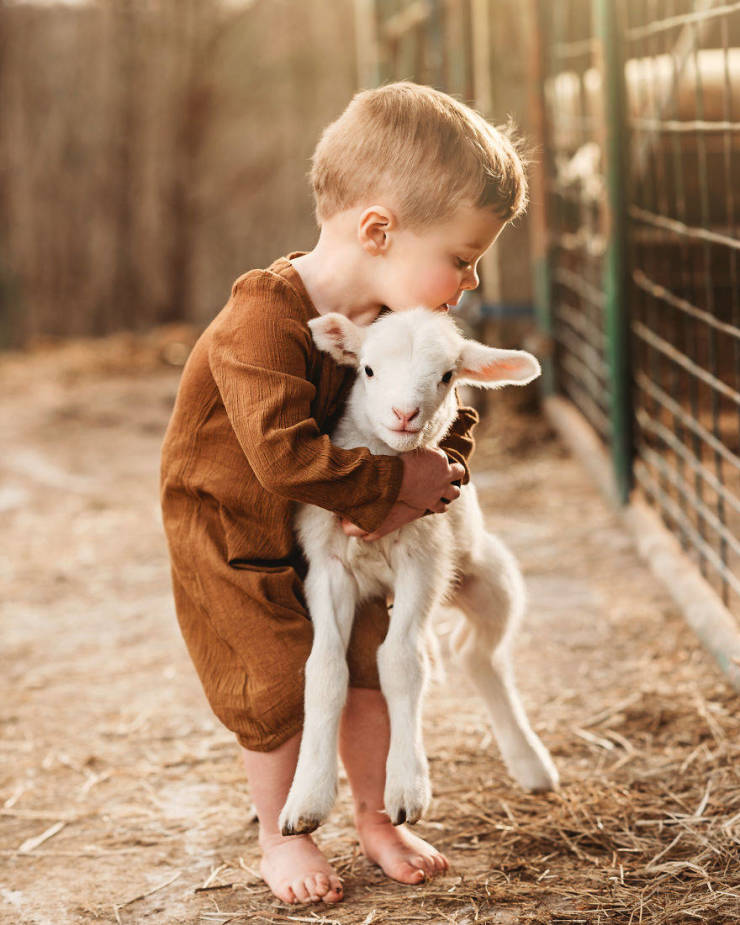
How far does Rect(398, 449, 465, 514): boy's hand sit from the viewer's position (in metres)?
2.20

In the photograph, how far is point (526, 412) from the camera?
253 inches

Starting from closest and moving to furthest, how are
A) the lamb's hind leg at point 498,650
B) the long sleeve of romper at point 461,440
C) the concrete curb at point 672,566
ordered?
1. the long sleeve of romper at point 461,440
2. the lamb's hind leg at point 498,650
3. the concrete curb at point 672,566

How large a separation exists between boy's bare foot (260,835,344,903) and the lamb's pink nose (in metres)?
0.82

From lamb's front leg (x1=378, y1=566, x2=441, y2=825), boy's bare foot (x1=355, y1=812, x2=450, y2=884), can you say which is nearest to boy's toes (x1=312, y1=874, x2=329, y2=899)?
boy's bare foot (x1=355, y1=812, x2=450, y2=884)

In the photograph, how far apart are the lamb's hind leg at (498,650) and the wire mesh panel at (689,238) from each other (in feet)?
2.57

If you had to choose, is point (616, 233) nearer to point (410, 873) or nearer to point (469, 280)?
point (469, 280)

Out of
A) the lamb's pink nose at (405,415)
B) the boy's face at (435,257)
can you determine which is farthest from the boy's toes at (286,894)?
the boy's face at (435,257)

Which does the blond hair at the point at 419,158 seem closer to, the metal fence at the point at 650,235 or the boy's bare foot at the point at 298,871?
the metal fence at the point at 650,235

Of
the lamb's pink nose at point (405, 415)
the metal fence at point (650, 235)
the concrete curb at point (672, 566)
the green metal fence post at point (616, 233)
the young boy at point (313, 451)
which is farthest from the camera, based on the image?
the green metal fence post at point (616, 233)

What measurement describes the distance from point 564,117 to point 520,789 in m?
4.14

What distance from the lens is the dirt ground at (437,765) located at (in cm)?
228

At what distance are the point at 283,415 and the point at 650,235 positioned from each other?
113 inches

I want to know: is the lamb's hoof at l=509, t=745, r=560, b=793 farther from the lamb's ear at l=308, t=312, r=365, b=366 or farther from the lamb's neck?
the lamb's ear at l=308, t=312, r=365, b=366

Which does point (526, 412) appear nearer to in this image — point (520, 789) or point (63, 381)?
point (63, 381)
